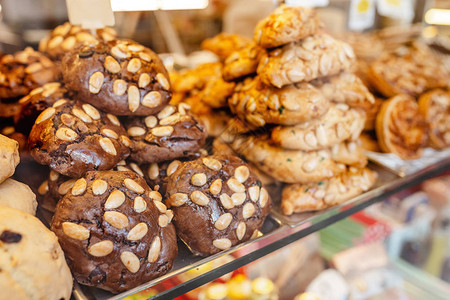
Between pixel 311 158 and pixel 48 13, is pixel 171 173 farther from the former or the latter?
pixel 48 13

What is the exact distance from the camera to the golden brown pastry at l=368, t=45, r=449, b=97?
2285 millimetres

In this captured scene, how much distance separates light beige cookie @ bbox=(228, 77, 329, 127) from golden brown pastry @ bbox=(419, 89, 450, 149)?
3.83ft

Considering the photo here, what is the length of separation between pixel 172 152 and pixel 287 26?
0.70m

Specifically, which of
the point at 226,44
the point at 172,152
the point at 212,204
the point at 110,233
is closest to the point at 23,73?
the point at 172,152

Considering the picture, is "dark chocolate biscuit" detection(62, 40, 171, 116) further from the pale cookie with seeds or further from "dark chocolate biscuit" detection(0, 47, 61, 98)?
the pale cookie with seeds

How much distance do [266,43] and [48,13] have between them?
124cm

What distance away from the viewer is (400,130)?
2.17 meters

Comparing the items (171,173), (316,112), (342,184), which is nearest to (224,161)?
(171,173)

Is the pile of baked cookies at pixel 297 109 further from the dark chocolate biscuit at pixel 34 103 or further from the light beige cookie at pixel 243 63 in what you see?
the dark chocolate biscuit at pixel 34 103

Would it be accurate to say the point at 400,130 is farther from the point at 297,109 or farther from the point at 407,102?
the point at 297,109

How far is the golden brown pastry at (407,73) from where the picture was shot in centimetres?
229

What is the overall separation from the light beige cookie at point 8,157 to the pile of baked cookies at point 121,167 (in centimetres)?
6

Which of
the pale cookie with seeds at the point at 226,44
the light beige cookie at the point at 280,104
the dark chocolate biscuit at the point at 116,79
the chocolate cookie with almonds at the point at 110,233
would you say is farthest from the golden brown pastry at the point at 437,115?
the chocolate cookie with almonds at the point at 110,233

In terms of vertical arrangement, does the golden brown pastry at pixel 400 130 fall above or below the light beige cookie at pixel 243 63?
below
